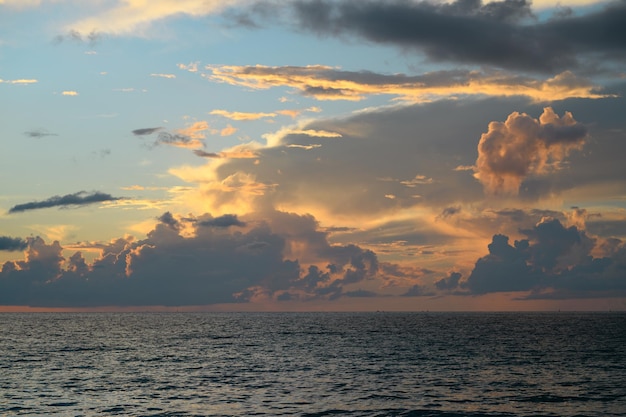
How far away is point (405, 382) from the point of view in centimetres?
7450

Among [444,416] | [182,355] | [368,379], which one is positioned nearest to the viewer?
[444,416]

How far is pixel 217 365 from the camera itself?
95625mm

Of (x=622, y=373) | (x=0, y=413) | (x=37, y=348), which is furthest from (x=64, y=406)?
(x=37, y=348)

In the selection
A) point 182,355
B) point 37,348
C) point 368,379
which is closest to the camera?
point 368,379

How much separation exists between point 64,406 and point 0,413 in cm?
543

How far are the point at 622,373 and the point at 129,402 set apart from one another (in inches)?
2380

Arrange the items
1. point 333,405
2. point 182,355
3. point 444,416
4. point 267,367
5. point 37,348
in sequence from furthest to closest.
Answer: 1. point 37,348
2. point 182,355
3. point 267,367
4. point 333,405
5. point 444,416

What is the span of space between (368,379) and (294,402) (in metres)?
18.4

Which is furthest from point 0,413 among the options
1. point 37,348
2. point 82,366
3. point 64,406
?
point 37,348

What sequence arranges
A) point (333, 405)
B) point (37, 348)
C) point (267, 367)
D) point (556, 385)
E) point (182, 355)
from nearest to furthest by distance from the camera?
point (333, 405) → point (556, 385) → point (267, 367) → point (182, 355) → point (37, 348)

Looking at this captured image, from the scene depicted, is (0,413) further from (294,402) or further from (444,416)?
(444,416)

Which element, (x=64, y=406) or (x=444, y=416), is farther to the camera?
(x=64, y=406)

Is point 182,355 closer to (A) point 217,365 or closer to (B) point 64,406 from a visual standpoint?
(A) point 217,365

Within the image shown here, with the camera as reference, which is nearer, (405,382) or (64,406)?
(64,406)
